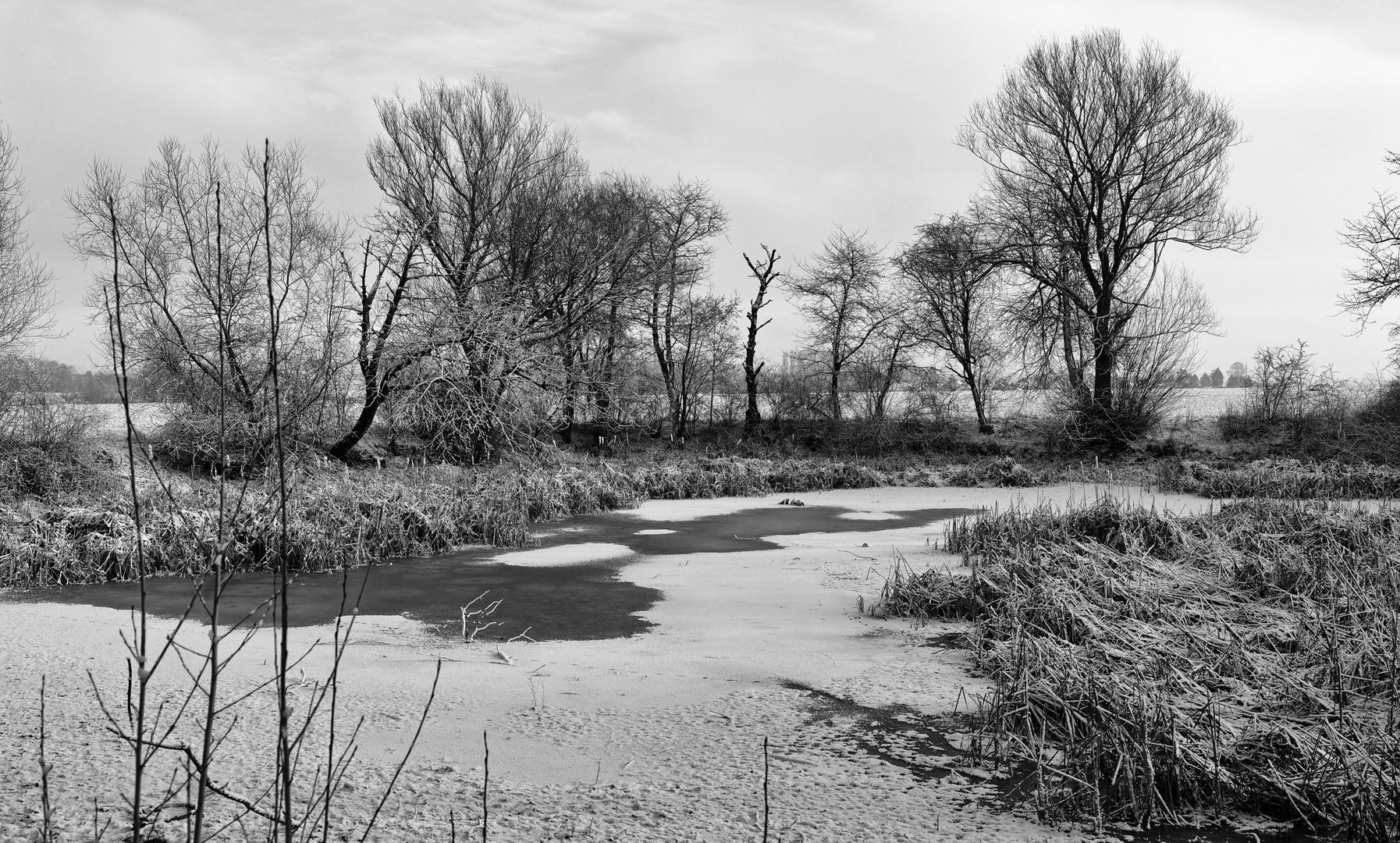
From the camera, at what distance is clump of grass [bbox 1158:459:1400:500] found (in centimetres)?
1341

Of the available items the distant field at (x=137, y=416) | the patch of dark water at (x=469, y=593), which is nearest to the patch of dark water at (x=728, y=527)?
the patch of dark water at (x=469, y=593)

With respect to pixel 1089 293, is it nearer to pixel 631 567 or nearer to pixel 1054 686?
pixel 631 567

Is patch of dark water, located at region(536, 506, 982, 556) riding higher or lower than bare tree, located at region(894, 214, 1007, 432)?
lower

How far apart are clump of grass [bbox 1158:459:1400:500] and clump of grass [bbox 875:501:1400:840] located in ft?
20.6

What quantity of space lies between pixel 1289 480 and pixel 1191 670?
1158cm

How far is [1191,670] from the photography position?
446 cm

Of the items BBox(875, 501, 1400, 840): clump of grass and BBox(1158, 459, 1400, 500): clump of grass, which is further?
BBox(1158, 459, 1400, 500): clump of grass

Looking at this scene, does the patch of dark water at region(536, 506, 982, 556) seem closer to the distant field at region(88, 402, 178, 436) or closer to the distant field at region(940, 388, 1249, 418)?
the distant field at region(88, 402, 178, 436)

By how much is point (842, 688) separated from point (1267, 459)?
666 inches

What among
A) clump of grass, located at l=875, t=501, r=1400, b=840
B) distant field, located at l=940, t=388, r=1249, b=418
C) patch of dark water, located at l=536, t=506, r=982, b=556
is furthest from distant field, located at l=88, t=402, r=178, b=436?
distant field, located at l=940, t=388, r=1249, b=418

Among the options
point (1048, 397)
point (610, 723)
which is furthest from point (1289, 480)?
point (610, 723)

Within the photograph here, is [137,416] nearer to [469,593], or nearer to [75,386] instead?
[75,386]

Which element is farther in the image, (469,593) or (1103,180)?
(1103,180)

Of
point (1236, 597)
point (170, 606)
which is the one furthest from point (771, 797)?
point (170, 606)
